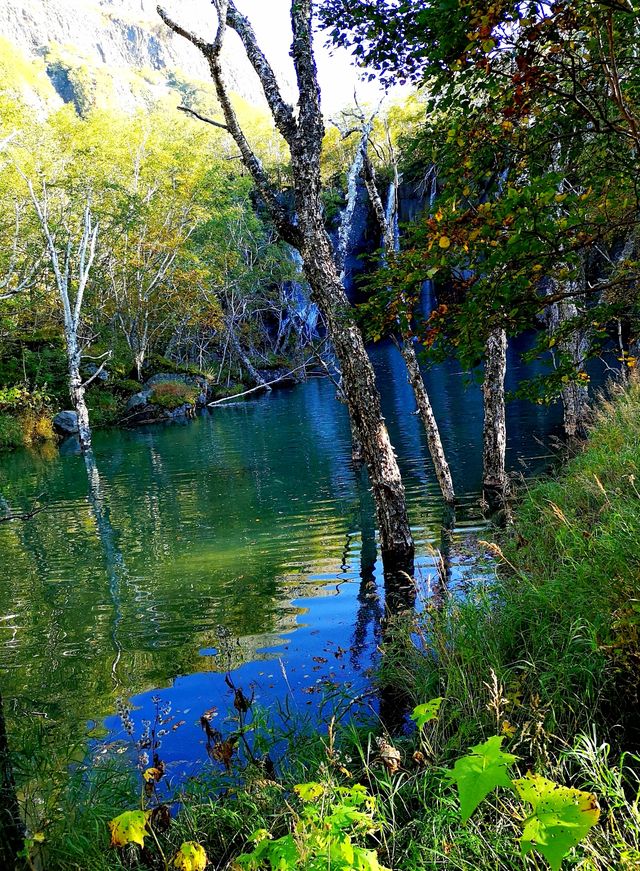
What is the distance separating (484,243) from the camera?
3.57 m

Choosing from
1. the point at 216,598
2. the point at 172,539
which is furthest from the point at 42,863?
the point at 172,539

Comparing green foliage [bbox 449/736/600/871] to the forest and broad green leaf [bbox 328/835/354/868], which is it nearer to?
the forest

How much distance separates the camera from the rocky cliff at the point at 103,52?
145 meters

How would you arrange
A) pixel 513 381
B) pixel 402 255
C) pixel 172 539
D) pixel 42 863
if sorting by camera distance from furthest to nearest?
pixel 513 381, pixel 172 539, pixel 402 255, pixel 42 863

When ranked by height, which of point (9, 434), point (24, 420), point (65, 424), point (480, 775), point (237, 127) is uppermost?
point (237, 127)

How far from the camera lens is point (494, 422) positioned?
35.6ft

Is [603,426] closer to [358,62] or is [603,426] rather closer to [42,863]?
[358,62]

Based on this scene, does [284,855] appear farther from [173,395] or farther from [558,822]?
[173,395]

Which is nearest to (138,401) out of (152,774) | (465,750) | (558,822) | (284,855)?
(152,774)

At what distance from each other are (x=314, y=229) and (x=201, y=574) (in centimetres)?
546

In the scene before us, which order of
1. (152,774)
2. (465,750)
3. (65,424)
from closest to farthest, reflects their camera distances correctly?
(152,774) < (465,750) < (65,424)

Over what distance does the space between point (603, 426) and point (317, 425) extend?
627 inches

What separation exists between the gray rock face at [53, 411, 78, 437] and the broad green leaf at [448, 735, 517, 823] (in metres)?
32.0

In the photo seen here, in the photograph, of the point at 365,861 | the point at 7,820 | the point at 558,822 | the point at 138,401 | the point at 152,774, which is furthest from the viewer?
the point at 138,401
